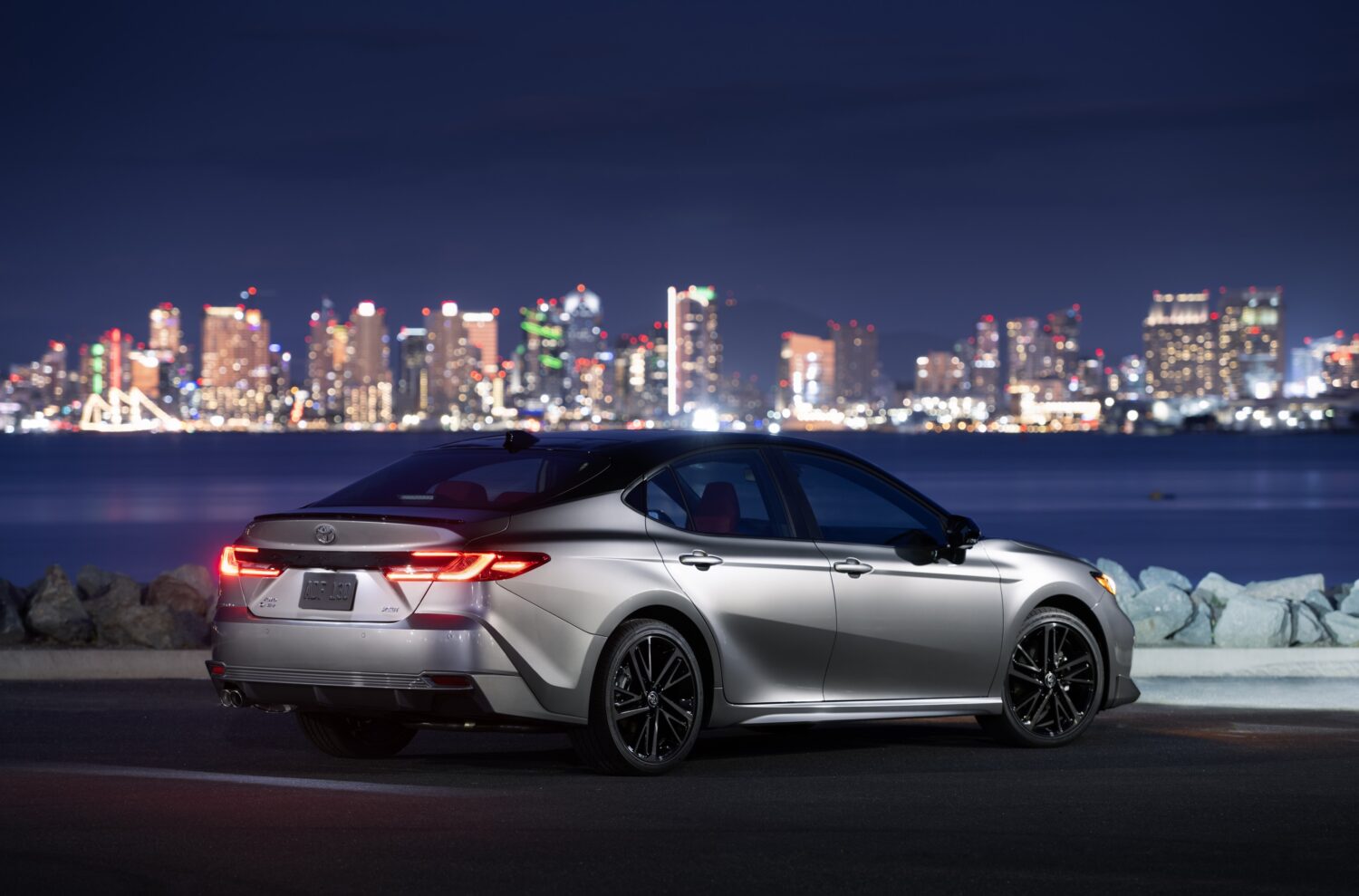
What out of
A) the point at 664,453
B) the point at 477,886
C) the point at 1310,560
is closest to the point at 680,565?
the point at 664,453

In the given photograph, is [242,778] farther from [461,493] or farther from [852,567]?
[852,567]

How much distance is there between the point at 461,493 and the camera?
981 centimetres

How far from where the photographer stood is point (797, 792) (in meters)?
9.19

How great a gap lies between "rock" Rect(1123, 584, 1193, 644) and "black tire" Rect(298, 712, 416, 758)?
7.05 meters

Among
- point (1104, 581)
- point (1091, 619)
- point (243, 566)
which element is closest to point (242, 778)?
point (243, 566)

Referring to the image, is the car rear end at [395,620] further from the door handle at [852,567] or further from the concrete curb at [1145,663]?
the concrete curb at [1145,663]

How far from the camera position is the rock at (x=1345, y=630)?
15.8 meters

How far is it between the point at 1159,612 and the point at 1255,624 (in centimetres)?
71

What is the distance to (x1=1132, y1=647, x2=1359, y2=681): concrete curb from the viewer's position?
1456cm

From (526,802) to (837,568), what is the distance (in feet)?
7.68

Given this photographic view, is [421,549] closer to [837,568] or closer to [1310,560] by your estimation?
[837,568]

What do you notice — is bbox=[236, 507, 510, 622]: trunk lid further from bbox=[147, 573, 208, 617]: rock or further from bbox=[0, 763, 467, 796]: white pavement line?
bbox=[147, 573, 208, 617]: rock

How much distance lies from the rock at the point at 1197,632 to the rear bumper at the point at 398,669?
7.78 meters

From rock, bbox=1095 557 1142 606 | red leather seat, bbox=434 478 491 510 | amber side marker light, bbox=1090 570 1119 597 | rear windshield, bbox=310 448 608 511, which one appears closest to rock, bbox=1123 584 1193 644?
rock, bbox=1095 557 1142 606
